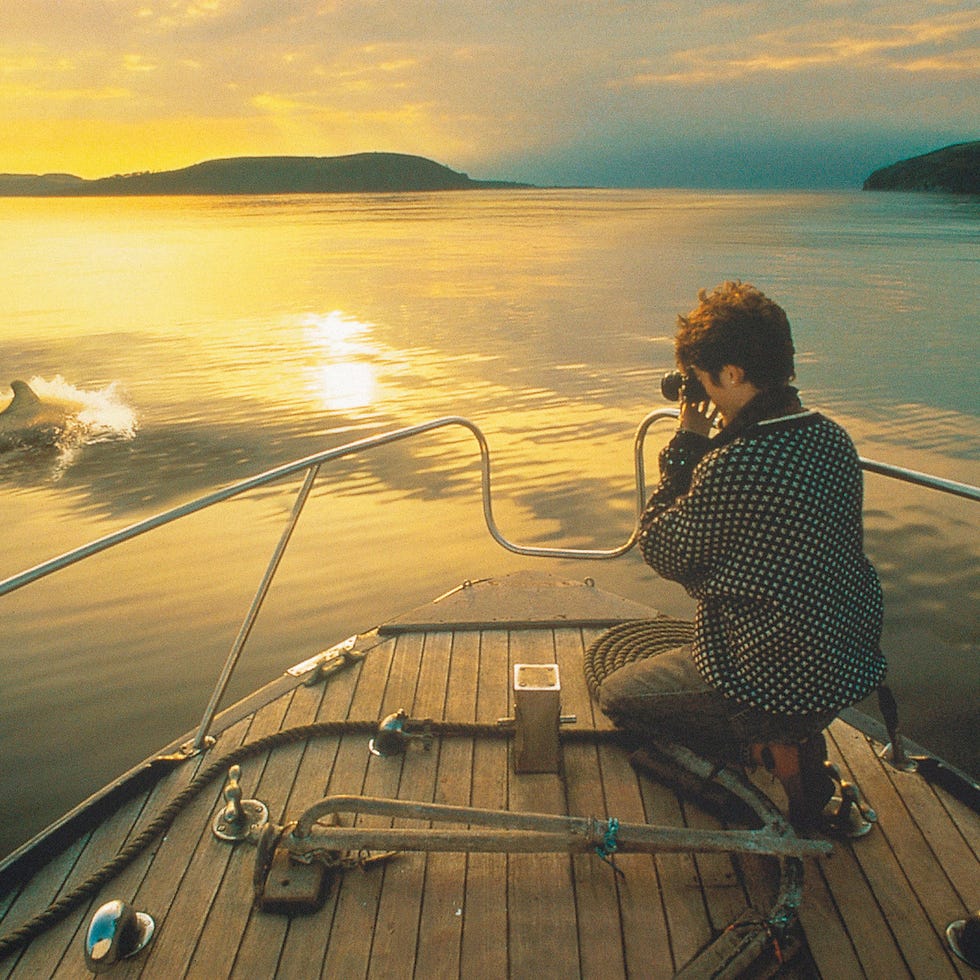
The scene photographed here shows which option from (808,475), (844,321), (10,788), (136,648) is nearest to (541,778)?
(808,475)

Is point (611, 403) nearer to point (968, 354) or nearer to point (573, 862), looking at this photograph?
point (968, 354)

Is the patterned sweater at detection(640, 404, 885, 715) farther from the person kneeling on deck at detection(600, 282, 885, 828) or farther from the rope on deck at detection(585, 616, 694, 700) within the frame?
the rope on deck at detection(585, 616, 694, 700)

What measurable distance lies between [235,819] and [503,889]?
3.28 feet

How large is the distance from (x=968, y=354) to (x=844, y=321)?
4612 mm

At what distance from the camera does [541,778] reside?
132 inches

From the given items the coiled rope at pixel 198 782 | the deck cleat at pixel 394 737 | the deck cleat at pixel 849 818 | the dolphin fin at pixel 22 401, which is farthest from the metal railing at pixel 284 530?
the dolphin fin at pixel 22 401

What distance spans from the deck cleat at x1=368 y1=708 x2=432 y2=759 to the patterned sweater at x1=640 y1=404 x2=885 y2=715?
52.7 inches

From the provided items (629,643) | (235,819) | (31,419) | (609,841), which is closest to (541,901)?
(609,841)

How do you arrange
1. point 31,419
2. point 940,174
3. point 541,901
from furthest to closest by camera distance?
point 940,174 < point 31,419 < point 541,901

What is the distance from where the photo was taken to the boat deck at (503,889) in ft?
8.34

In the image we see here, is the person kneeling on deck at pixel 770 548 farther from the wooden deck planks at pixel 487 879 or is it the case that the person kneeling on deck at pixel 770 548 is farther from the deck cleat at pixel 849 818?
the wooden deck planks at pixel 487 879

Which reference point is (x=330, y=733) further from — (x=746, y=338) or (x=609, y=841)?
(x=746, y=338)

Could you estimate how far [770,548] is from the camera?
8.34 ft

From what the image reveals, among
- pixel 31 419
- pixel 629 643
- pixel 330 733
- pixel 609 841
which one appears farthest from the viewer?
pixel 31 419
